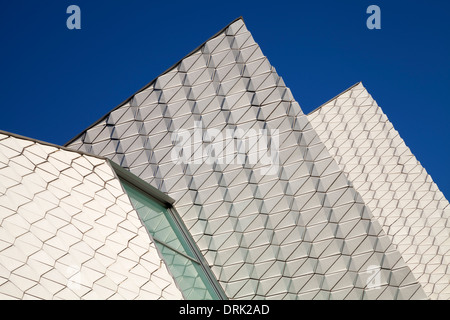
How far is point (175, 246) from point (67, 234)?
18.8 feet

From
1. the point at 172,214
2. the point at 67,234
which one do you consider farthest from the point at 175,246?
the point at 67,234

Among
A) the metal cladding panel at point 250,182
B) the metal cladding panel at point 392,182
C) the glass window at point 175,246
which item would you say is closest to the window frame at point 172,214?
the glass window at point 175,246

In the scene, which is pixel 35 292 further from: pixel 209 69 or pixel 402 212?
pixel 402 212

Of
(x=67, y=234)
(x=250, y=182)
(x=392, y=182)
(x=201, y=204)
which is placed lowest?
(x=67, y=234)

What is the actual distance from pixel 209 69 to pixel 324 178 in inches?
279

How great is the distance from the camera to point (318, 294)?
1964 centimetres

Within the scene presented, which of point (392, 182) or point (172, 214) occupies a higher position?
point (392, 182)

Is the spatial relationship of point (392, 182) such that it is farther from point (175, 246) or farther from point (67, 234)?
point (67, 234)

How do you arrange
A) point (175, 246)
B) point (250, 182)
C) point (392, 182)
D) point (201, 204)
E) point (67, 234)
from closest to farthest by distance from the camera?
point (67, 234) < point (175, 246) < point (250, 182) < point (201, 204) < point (392, 182)

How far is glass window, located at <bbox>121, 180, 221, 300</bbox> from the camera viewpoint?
1794 centimetres

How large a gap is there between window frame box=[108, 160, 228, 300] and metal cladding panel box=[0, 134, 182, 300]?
196cm

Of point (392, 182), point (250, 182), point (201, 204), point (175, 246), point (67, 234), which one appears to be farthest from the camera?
point (392, 182)

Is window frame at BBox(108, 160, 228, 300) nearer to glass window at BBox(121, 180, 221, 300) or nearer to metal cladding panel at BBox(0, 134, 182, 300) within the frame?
glass window at BBox(121, 180, 221, 300)

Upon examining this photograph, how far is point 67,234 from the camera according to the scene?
571 inches
